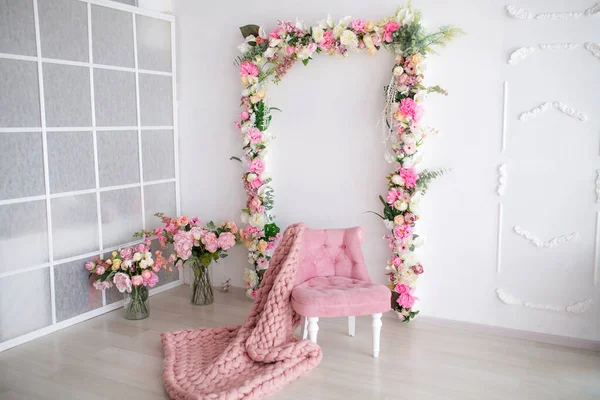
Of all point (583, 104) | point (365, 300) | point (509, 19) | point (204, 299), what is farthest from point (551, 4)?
point (204, 299)

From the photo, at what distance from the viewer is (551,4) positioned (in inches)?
137

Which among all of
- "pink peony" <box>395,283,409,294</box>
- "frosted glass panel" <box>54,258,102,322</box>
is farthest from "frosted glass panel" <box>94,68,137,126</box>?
"pink peony" <box>395,283,409,294</box>

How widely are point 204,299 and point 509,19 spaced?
287 centimetres

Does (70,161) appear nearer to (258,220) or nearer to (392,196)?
(258,220)

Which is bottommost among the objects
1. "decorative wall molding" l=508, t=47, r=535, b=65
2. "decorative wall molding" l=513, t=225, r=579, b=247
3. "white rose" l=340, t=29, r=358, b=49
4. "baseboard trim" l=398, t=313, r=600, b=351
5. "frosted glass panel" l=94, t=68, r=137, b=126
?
"baseboard trim" l=398, t=313, r=600, b=351

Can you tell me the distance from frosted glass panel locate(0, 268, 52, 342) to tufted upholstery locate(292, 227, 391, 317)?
166cm

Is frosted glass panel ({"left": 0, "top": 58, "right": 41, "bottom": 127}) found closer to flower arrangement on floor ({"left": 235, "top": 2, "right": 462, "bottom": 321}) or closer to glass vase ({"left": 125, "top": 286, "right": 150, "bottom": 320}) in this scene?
glass vase ({"left": 125, "top": 286, "right": 150, "bottom": 320})

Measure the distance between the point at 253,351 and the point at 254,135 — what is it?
170 centimetres

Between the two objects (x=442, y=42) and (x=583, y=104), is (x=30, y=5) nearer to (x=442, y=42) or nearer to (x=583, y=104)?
(x=442, y=42)

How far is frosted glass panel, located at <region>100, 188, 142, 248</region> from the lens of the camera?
13.9 ft

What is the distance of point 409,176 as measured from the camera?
3.81 m

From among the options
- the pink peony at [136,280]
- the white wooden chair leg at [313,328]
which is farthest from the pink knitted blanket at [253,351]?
the pink peony at [136,280]

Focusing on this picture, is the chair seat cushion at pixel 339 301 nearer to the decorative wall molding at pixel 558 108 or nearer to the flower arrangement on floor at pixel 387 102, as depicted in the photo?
the flower arrangement on floor at pixel 387 102

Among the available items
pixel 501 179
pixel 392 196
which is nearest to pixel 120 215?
pixel 392 196
